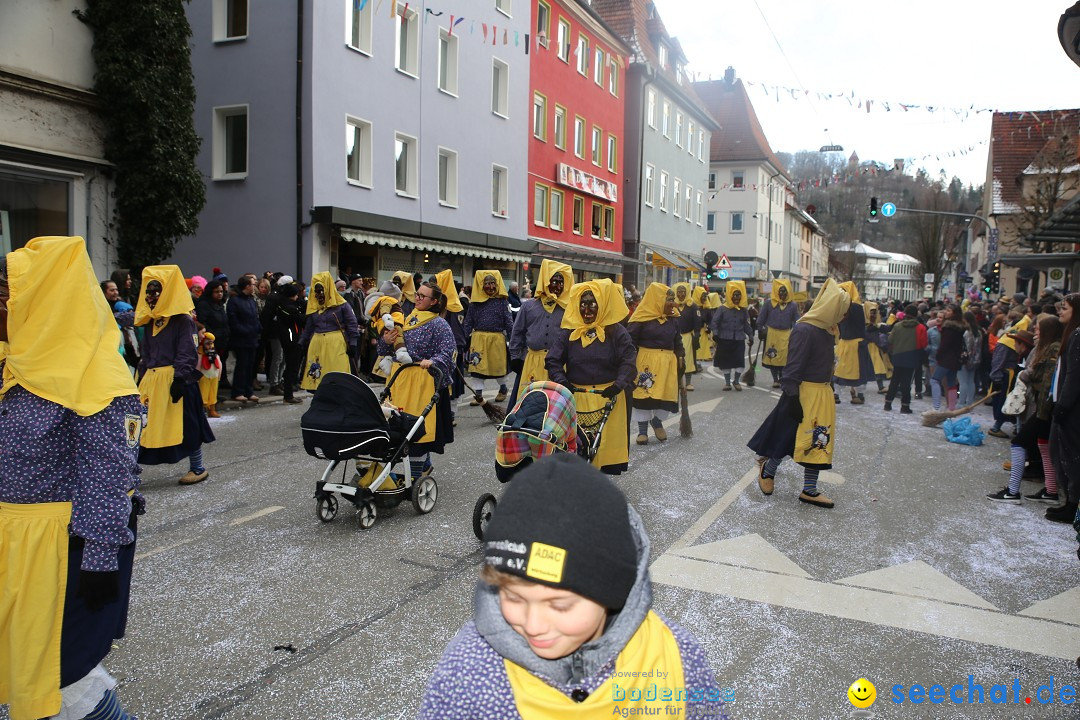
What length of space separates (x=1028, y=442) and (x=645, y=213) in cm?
3211

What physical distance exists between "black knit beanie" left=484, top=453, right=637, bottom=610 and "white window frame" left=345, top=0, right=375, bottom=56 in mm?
19758

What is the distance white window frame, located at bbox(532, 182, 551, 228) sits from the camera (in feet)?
93.8

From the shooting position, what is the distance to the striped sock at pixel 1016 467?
24.5 ft

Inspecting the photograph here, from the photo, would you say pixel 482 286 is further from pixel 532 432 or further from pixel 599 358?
pixel 532 432

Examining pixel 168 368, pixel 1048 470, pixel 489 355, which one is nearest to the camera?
pixel 168 368

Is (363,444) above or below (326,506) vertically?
above

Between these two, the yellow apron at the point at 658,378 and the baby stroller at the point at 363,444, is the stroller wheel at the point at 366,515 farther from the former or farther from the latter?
the yellow apron at the point at 658,378

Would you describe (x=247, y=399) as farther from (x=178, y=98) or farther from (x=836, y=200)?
(x=836, y=200)

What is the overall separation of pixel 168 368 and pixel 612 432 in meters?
3.99

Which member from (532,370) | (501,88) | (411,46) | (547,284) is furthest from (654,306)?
(501,88)

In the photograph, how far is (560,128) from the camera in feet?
100

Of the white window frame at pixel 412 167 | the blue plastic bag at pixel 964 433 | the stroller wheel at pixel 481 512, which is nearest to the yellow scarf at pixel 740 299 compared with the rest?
the blue plastic bag at pixel 964 433

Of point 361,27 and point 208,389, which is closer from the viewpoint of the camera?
point 208,389

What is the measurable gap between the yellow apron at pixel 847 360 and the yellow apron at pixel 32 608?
42.0 feet
